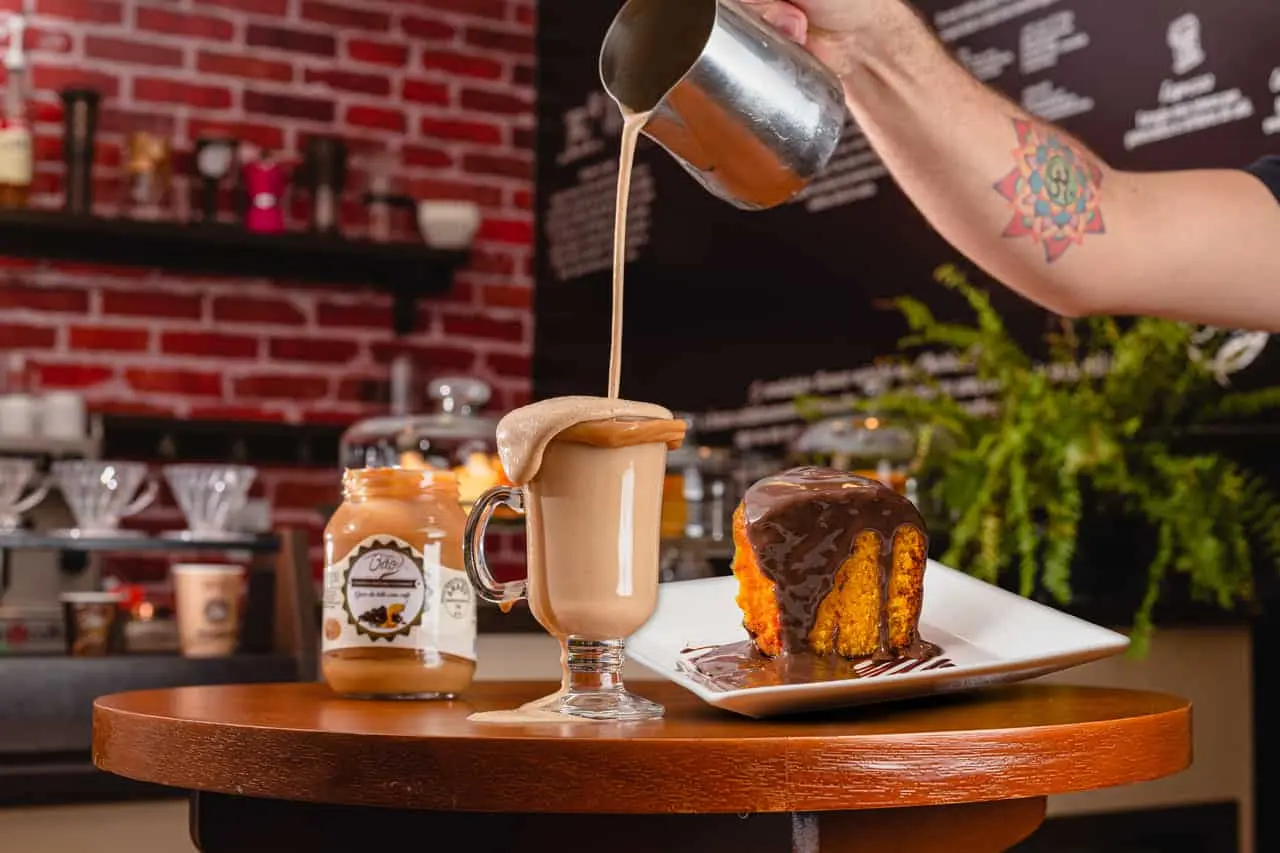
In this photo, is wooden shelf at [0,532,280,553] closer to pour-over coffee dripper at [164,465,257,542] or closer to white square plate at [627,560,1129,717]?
pour-over coffee dripper at [164,465,257,542]

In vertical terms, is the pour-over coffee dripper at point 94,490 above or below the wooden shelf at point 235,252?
below

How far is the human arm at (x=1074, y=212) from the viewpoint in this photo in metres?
1.72

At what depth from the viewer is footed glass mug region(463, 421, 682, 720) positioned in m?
1.03

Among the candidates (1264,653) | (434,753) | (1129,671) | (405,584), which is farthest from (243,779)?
(1264,653)

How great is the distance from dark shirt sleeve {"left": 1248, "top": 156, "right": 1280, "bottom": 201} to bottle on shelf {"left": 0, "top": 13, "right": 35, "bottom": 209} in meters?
3.09

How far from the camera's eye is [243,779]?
0.94 meters

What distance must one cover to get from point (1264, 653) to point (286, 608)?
4.71 ft

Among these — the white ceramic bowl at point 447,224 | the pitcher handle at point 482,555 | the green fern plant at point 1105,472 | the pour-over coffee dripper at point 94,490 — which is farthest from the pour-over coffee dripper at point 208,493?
the white ceramic bowl at point 447,224

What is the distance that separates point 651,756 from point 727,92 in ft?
2.09

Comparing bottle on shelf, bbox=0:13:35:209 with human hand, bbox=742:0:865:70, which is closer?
human hand, bbox=742:0:865:70

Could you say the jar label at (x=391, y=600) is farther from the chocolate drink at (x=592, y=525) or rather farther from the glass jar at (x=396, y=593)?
the chocolate drink at (x=592, y=525)

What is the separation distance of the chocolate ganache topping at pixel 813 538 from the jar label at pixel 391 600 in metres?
0.24

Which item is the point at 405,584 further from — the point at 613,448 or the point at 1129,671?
the point at 1129,671

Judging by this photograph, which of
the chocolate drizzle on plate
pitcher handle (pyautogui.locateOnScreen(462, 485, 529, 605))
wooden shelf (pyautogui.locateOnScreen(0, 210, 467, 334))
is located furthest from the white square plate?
wooden shelf (pyautogui.locateOnScreen(0, 210, 467, 334))
